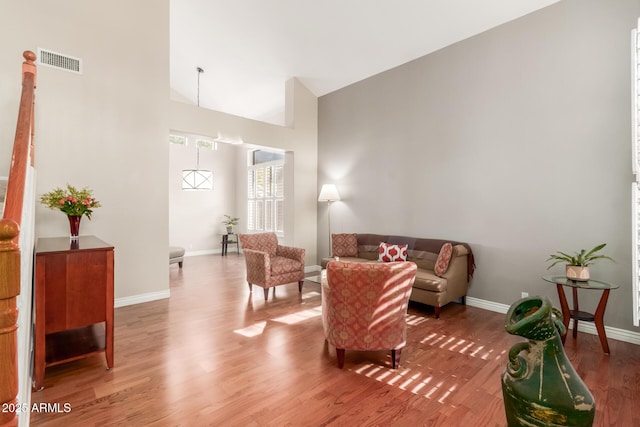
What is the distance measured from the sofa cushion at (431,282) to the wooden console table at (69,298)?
10.5ft

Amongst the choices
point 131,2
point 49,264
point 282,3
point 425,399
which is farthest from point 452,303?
point 131,2

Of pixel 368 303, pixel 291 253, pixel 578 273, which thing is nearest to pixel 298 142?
pixel 291 253

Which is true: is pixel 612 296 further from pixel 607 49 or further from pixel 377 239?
pixel 377 239

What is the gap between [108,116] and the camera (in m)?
3.75

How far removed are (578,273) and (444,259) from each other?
4.25ft

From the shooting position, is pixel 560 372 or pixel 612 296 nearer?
pixel 560 372

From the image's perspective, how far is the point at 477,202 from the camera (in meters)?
4.02

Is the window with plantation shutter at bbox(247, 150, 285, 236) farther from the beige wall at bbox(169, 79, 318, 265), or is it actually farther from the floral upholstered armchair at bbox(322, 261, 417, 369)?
the floral upholstered armchair at bbox(322, 261, 417, 369)

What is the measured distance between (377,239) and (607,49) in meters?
3.46

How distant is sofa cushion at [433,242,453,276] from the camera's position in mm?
3768

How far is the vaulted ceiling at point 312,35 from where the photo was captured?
3.88 m

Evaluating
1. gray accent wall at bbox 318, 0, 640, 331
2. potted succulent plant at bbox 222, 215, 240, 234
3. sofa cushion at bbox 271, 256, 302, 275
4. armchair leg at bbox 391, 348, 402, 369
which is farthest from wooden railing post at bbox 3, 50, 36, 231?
potted succulent plant at bbox 222, 215, 240, 234

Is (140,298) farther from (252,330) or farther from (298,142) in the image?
(298,142)

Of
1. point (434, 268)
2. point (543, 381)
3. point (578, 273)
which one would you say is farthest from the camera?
point (434, 268)
